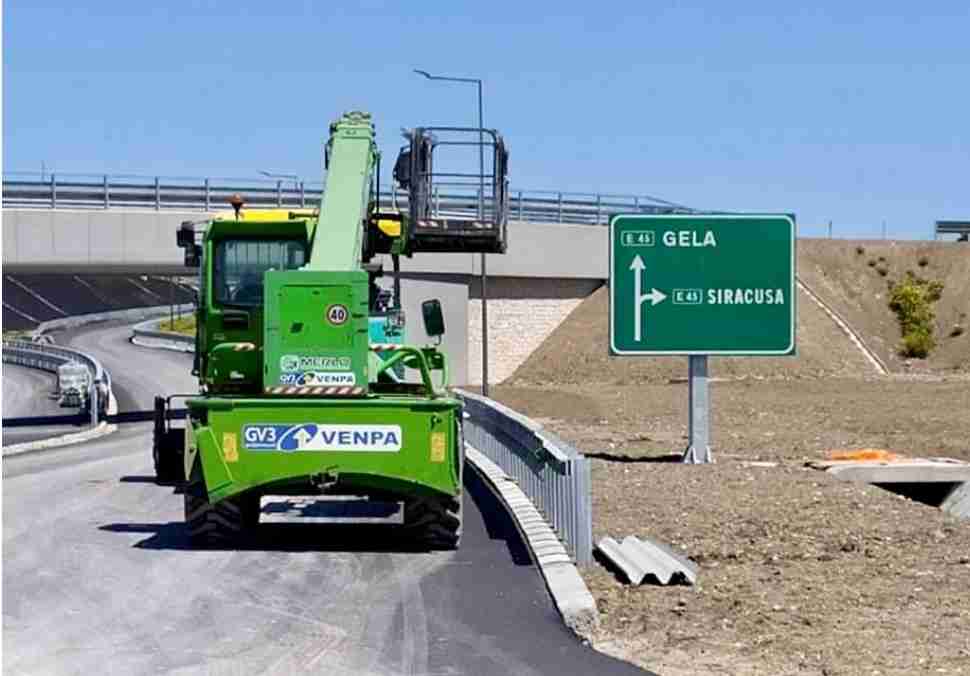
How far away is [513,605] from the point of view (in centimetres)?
1359

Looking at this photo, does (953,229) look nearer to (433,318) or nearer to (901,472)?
(901,472)

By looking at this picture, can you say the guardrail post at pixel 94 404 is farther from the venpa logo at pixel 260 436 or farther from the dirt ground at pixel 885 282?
the dirt ground at pixel 885 282

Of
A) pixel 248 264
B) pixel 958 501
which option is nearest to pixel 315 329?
pixel 248 264

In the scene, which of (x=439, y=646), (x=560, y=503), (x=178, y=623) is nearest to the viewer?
(x=439, y=646)

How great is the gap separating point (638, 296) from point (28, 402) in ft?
110

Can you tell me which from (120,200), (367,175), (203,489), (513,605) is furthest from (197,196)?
(513,605)

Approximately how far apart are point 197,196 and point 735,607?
4067 cm

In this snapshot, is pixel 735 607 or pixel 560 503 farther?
pixel 560 503

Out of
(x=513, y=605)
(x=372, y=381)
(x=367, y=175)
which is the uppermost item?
(x=367, y=175)

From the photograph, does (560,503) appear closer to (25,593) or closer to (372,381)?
(372,381)

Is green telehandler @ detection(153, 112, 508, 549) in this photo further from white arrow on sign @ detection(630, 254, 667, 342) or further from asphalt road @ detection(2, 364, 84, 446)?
asphalt road @ detection(2, 364, 84, 446)

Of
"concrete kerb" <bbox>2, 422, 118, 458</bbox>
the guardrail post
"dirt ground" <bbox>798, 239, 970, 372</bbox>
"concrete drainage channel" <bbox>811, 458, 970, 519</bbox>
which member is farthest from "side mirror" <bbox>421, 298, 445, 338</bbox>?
"dirt ground" <bbox>798, 239, 970, 372</bbox>

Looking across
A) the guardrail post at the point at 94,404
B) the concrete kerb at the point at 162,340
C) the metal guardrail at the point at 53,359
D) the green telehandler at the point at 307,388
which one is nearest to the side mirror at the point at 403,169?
the green telehandler at the point at 307,388

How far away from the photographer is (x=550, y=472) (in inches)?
686
